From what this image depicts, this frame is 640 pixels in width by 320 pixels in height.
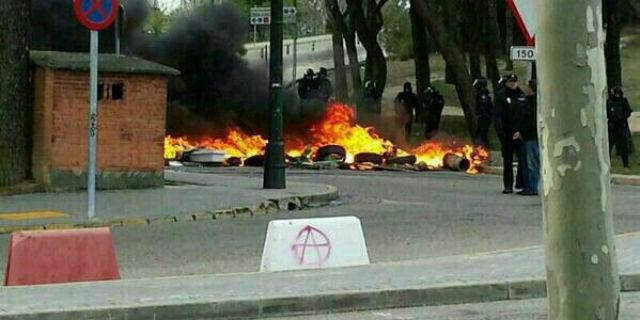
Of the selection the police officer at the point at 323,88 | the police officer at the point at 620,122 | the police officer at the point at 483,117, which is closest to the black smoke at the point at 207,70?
the police officer at the point at 323,88

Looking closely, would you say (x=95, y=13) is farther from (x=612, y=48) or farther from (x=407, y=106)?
(x=612, y=48)

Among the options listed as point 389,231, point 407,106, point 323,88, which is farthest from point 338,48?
point 389,231

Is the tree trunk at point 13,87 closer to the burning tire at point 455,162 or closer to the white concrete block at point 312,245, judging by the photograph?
the white concrete block at point 312,245

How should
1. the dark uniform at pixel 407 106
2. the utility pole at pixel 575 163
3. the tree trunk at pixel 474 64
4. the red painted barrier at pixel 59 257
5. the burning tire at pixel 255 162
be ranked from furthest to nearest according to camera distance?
the tree trunk at pixel 474 64 < the dark uniform at pixel 407 106 < the burning tire at pixel 255 162 < the red painted barrier at pixel 59 257 < the utility pole at pixel 575 163

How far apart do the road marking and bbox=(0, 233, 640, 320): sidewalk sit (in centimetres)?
486

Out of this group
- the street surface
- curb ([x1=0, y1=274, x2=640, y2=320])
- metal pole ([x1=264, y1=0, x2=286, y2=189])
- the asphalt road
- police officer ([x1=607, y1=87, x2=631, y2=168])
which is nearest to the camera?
curb ([x1=0, y1=274, x2=640, y2=320])

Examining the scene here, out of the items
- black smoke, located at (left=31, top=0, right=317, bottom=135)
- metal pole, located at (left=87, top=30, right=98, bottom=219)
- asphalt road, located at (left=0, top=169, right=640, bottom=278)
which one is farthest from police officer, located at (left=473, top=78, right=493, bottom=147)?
metal pole, located at (left=87, top=30, right=98, bottom=219)

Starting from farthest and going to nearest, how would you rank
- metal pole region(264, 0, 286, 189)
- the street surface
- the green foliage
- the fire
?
1. the green foliage
2. the fire
3. metal pole region(264, 0, 286, 189)
4. the street surface

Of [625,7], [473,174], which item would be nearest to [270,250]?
[473,174]

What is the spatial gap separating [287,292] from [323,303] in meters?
0.28

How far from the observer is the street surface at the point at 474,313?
7836 mm

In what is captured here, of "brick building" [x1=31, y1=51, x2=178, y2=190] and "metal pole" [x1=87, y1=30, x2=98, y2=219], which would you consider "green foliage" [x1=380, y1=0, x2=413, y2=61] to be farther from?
"metal pole" [x1=87, y1=30, x2=98, y2=219]

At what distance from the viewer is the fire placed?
26.3 meters

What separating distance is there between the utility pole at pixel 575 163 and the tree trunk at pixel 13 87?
12.8 m
